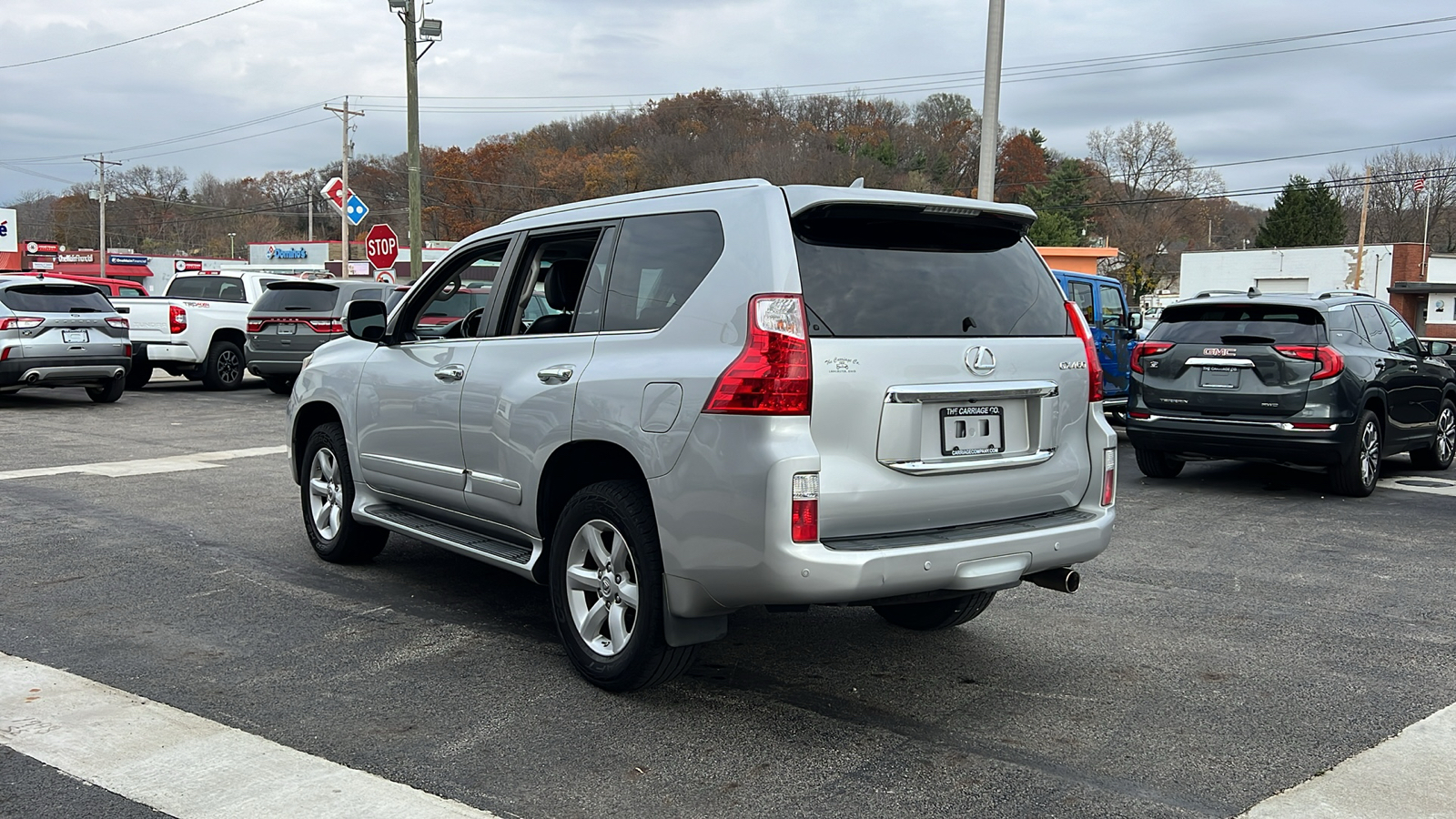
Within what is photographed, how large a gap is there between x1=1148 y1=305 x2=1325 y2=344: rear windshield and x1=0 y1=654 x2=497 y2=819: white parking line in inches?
329

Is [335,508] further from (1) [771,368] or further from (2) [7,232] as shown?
(2) [7,232]

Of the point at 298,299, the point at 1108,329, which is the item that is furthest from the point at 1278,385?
the point at 298,299

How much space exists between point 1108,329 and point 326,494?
9962mm

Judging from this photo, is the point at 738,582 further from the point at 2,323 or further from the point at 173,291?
the point at 173,291

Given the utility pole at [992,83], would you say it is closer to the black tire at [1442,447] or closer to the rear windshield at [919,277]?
the black tire at [1442,447]

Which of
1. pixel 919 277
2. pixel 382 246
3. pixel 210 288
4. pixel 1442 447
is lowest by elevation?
pixel 1442 447

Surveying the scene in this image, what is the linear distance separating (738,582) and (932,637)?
173 cm

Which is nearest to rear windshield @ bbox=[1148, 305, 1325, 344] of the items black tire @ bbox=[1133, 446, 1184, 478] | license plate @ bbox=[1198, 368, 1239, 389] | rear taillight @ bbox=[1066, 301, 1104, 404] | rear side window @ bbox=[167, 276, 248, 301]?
license plate @ bbox=[1198, 368, 1239, 389]

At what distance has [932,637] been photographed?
552 centimetres

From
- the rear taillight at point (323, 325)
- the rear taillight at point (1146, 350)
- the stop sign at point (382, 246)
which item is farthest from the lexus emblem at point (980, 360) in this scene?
the stop sign at point (382, 246)

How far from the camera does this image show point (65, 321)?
15844mm

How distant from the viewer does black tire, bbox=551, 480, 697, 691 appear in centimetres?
439

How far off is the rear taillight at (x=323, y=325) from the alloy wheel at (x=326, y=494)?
37.6ft

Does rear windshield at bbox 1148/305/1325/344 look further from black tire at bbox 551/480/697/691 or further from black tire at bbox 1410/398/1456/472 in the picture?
black tire at bbox 551/480/697/691
